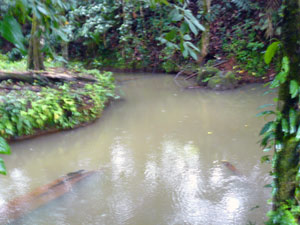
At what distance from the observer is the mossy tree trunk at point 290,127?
6.84 ft

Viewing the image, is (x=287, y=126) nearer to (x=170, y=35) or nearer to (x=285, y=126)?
(x=285, y=126)

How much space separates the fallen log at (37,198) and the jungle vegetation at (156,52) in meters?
1.52

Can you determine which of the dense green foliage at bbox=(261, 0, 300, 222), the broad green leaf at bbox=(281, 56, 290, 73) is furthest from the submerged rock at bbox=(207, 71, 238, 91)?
the broad green leaf at bbox=(281, 56, 290, 73)

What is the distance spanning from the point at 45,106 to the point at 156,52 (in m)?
7.41

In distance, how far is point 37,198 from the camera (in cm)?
355

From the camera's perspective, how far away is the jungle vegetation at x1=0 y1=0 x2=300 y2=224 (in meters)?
1.38

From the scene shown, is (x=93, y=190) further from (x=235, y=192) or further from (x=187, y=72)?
(x=187, y=72)

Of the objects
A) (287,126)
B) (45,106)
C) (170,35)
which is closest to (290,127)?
(287,126)

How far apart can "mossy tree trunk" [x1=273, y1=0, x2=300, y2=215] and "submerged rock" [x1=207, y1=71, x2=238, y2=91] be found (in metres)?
6.65

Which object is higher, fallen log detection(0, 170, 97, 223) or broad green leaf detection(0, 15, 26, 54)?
broad green leaf detection(0, 15, 26, 54)

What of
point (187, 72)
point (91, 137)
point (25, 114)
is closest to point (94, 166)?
point (91, 137)

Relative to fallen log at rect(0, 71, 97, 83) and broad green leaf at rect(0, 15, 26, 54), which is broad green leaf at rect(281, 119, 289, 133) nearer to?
broad green leaf at rect(0, 15, 26, 54)

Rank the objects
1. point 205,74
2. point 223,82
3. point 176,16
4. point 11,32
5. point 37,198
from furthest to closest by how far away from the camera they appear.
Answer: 1. point 205,74
2. point 223,82
3. point 37,198
4. point 176,16
5. point 11,32

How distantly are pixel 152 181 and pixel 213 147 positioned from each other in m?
1.37
